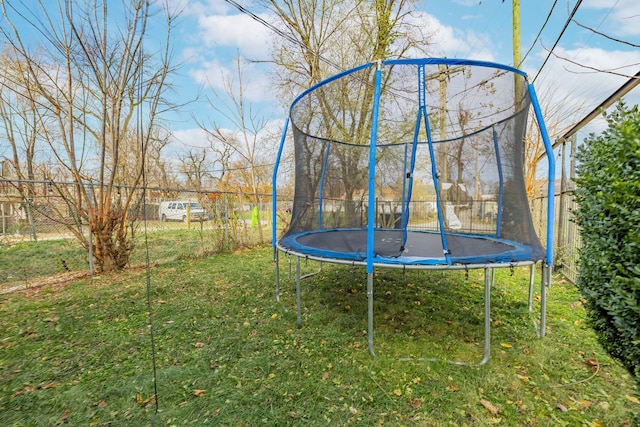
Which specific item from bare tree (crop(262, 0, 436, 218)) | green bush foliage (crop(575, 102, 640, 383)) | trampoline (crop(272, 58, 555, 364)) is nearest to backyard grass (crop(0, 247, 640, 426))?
trampoline (crop(272, 58, 555, 364))

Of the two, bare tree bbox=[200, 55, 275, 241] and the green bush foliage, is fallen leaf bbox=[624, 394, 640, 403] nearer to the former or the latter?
the green bush foliage

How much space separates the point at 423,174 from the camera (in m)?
3.47

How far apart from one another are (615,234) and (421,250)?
1271 millimetres

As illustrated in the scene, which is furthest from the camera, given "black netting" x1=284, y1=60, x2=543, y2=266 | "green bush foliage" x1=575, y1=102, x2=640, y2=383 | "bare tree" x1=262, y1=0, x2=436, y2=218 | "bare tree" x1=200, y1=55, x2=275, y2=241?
"bare tree" x1=200, y1=55, x2=275, y2=241

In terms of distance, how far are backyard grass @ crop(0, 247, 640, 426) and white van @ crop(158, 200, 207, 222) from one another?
2329 millimetres

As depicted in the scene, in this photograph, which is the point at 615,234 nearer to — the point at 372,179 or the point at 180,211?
the point at 372,179

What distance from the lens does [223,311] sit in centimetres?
259

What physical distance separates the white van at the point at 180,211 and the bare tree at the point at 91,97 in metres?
1.32

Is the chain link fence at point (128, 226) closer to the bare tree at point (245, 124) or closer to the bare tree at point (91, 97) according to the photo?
the bare tree at point (91, 97)

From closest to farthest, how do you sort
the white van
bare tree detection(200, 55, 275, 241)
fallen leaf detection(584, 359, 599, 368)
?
fallen leaf detection(584, 359, 599, 368)
the white van
bare tree detection(200, 55, 275, 241)

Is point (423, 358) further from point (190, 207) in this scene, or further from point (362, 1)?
point (362, 1)

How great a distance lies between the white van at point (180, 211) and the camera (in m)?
5.27

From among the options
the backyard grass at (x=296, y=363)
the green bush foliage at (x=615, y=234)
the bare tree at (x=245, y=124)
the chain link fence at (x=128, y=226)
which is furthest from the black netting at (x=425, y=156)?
the bare tree at (x=245, y=124)

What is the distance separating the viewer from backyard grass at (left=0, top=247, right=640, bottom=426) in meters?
1.36
